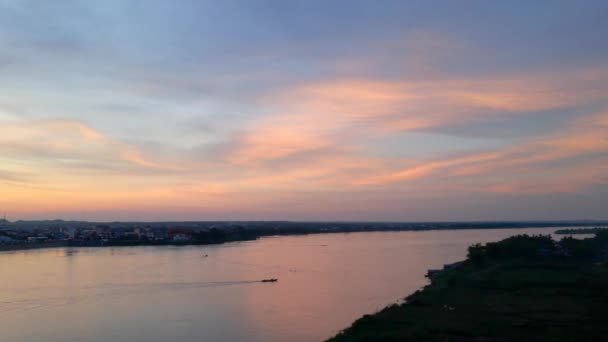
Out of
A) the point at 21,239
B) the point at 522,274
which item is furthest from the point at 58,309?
the point at 21,239

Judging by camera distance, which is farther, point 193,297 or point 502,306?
point 193,297

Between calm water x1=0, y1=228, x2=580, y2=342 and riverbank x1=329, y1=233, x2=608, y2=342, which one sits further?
calm water x1=0, y1=228, x2=580, y2=342

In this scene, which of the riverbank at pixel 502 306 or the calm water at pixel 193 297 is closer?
the riverbank at pixel 502 306
